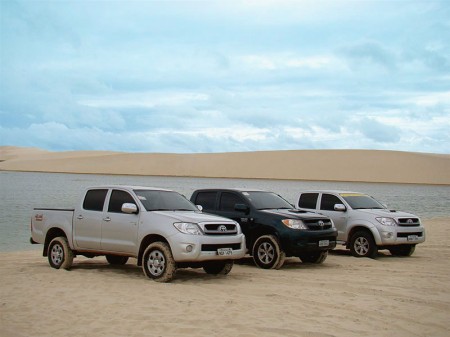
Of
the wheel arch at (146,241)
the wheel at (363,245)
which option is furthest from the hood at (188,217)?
the wheel at (363,245)

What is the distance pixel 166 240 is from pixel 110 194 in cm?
201

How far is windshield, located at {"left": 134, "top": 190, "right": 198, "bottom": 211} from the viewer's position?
12.1 m

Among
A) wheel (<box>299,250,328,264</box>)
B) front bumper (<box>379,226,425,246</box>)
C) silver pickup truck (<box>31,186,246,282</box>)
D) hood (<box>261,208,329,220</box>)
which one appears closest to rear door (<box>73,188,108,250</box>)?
silver pickup truck (<box>31,186,246,282</box>)

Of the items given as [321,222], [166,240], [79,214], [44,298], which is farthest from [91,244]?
[321,222]

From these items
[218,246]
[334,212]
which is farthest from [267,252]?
[334,212]

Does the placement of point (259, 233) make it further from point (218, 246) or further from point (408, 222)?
point (408, 222)

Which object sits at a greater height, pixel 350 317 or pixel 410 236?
pixel 410 236

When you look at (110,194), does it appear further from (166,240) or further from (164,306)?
(164,306)

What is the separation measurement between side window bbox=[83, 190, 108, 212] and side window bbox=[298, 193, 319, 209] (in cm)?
663

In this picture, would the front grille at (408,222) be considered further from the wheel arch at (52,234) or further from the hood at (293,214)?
the wheel arch at (52,234)

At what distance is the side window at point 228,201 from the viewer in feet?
47.9

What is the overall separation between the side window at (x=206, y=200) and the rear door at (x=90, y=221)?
3.14 metres

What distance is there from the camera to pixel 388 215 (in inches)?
628

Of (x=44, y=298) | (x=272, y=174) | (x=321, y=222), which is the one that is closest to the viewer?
(x=44, y=298)
